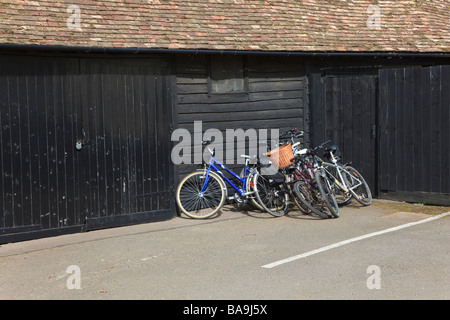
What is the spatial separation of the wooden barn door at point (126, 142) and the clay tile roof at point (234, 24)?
0.50m

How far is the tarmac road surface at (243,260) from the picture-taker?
5.83 meters

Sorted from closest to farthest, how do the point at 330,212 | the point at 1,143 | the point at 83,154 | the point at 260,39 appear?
the point at 1,143
the point at 83,154
the point at 330,212
the point at 260,39

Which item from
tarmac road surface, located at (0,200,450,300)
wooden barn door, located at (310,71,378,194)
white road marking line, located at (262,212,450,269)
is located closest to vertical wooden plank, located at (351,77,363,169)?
wooden barn door, located at (310,71,378,194)

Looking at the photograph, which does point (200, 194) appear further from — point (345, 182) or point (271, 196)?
point (345, 182)

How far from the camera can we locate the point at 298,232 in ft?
27.8

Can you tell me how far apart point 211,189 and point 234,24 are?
2.93 meters

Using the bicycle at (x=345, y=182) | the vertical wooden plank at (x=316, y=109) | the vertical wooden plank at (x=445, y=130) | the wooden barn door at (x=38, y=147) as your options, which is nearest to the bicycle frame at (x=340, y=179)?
the bicycle at (x=345, y=182)

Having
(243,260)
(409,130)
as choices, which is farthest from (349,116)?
(243,260)

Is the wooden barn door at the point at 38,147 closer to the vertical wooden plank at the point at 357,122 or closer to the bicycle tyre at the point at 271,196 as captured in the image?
the bicycle tyre at the point at 271,196

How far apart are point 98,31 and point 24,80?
138 cm

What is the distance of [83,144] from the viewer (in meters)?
8.86

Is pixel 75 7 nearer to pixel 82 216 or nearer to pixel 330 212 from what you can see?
pixel 82 216

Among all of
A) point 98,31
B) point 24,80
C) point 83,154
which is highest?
point 98,31
